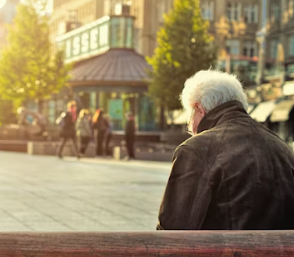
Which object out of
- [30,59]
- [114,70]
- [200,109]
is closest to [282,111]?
[114,70]

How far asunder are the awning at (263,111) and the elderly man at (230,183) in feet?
141

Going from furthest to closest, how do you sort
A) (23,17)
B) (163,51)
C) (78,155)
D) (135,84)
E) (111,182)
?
(135,84) → (23,17) → (163,51) → (78,155) → (111,182)

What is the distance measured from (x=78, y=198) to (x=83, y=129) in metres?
14.5

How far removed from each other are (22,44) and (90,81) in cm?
570

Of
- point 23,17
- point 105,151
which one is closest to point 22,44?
point 23,17

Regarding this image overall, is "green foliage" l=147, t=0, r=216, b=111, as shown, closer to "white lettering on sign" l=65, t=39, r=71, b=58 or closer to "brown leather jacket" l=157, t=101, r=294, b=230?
"white lettering on sign" l=65, t=39, r=71, b=58

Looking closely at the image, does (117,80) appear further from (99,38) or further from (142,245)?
(142,245)

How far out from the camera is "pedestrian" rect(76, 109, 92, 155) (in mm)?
26562

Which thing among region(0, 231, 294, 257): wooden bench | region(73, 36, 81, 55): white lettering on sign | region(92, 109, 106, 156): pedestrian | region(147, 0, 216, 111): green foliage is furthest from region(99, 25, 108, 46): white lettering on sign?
region(0, 231, 294, 257): wooden bench

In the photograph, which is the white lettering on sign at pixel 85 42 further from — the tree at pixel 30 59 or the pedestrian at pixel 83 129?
the pedestrian at pixel 83 129

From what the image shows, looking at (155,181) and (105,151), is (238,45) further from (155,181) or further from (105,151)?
(155,181)

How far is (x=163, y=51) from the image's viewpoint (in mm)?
33938

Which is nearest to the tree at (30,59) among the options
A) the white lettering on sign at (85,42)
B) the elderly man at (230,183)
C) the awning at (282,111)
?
the awning at (282,111)

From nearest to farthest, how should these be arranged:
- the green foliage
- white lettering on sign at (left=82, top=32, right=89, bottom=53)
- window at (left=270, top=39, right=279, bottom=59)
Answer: the green foliage → white lettering on sign at (left=82, top=32, right=89, bottom=53) → window at (left=270, top=39, right=279, bottom=59)
